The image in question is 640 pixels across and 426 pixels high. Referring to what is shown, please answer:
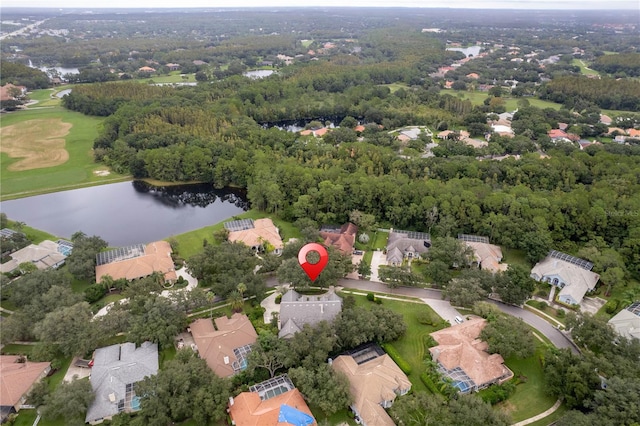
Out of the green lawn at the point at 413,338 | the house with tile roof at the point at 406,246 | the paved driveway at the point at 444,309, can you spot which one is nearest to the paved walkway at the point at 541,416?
the green lawn at the point at 413,338

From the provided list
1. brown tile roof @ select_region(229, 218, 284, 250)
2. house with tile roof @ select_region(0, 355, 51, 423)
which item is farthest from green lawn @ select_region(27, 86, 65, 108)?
house with tile roof @ select_region(0, 355, 51, 423)

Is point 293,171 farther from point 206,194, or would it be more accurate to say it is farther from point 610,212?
point 610,212

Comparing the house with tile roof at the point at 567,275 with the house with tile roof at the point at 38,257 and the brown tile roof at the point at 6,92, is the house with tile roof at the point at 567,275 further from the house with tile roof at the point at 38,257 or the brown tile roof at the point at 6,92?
the brown tile roof at the point at 6,92

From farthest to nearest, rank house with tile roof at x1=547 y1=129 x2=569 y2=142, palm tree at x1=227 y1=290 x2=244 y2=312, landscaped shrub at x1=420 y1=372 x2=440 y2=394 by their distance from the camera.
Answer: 1. house with tile roof at x1=547 y1=129 x2=569 y2=142
2. palm tree at x1=227 y1=290 x2=244 y2=312
3. landscaped shrub at x1=420 y1=372 x2=440 y2=394

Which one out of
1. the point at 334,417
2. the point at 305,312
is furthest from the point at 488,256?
the point at 334,417

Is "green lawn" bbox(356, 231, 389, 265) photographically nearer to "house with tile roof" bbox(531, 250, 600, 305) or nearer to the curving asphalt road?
the curving asphalt road

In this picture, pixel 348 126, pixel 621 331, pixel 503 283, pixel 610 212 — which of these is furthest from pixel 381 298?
pixel 348 126

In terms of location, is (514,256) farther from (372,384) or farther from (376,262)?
(372,384)
